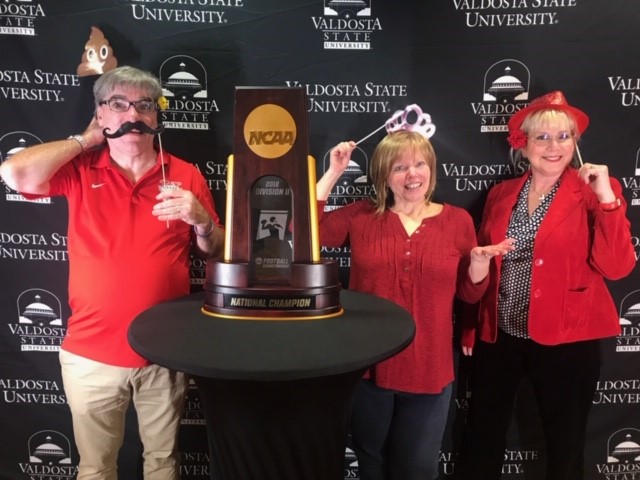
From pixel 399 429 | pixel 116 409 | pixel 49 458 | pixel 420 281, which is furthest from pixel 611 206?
pixel 49 458

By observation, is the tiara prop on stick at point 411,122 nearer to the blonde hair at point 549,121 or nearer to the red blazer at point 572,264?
the blonde hair at point 549,121

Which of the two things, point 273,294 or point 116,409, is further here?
point 116,409

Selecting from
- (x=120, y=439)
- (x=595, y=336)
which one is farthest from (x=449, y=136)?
(x=120, y=439)

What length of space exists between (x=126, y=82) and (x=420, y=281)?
1090mm

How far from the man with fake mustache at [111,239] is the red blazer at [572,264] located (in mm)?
1048

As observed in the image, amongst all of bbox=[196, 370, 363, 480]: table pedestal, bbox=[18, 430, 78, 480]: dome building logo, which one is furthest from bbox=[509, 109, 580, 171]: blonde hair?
bbox=[18, 430, 78, 480]: dome building logo

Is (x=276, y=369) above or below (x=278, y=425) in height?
above

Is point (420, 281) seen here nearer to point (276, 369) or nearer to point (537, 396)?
point (537, 396)

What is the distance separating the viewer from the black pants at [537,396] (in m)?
1.68

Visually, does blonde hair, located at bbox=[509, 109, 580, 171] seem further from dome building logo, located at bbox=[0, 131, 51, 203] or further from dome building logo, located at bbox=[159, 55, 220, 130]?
dome building logo, located at bbox=[0, 131, 51, 203]

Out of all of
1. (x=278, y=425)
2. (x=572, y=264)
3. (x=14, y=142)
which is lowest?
(x=278, y=425)

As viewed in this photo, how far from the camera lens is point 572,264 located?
165 cm

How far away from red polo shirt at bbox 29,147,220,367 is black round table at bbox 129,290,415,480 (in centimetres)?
30

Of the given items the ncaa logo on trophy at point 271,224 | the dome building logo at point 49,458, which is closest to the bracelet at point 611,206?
the ncaa logo on trophy at point 271,224
